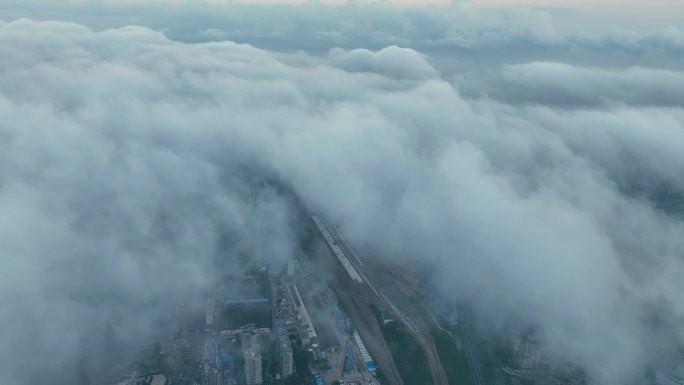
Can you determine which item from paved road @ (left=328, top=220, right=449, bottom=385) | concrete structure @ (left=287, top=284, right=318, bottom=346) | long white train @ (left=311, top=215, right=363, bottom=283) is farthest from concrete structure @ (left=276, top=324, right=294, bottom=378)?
long white train @ (left=311, top=215, right=363, bottom=283)

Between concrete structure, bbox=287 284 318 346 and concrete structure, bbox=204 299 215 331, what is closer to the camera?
concrete structure, bbox=287 284 318 346

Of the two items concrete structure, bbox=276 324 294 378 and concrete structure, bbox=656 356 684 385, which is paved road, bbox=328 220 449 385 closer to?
concrete structure, bbox=276 324 294 378

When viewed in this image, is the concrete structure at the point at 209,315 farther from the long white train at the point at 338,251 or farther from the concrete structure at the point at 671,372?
the concrete structure at the point at 671,372

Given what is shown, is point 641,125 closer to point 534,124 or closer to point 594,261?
point 534,124

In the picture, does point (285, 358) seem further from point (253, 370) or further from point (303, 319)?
point (303, 319)

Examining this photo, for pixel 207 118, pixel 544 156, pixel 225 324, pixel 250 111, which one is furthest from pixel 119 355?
pixel 544 156

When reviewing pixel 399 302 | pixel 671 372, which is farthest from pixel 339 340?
pixel 671 372
